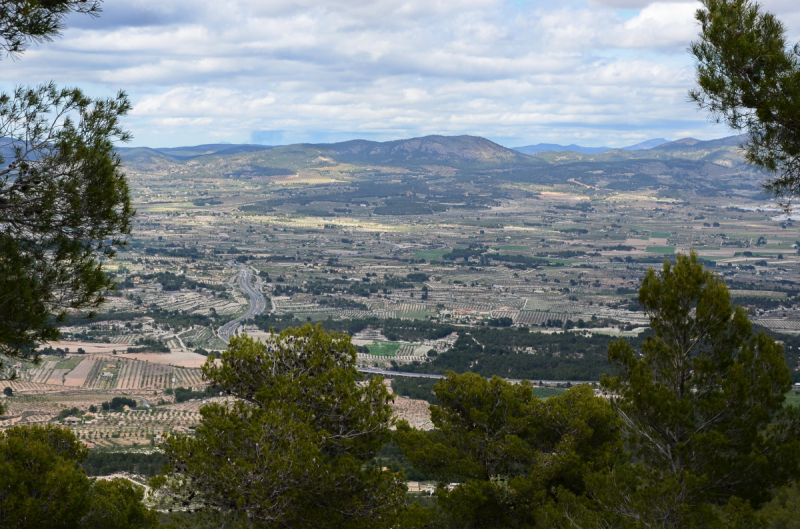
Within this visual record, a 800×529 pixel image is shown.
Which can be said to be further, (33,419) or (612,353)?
(33,419)

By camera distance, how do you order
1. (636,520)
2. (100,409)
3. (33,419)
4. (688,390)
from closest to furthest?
(636,520) < (688,390) < (33,419) < (100,409)

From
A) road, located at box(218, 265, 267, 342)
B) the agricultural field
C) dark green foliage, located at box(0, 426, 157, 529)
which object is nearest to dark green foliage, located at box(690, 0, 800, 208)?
the agricultural field

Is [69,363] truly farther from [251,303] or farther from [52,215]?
[52,215]

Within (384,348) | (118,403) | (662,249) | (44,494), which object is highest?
(44,494)

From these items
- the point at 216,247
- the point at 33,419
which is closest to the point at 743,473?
the point at 33,419

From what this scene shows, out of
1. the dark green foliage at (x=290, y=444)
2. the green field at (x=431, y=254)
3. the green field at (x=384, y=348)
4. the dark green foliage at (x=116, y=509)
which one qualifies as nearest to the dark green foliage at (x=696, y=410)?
the dark green foliage at (x=290, y=444)

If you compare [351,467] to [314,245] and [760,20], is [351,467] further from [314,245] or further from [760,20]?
[314,245]

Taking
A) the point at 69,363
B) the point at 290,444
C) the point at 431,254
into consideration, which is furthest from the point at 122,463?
the point at 431,254
